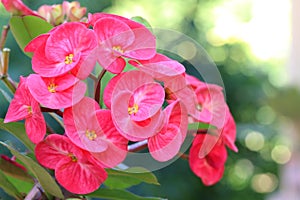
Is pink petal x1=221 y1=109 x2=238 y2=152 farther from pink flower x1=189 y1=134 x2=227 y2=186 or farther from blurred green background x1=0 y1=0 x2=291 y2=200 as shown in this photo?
blurred green background x1=0 y1=0 x2=291 y2=200

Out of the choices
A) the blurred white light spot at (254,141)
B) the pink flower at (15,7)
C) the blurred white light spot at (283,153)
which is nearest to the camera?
the pink flower at (15,7)

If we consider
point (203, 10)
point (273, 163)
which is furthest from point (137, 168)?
point (273, 163)

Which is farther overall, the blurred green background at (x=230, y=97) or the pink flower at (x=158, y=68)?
the blurred green background at (x=230, y=97)

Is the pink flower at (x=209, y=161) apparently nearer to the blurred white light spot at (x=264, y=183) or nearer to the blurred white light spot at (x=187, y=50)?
the blurred white light spot at (x=187, y=50)

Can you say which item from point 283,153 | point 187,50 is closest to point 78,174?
point 187,50

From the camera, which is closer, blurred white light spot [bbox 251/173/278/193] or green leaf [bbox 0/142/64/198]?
green leaf [bbox 0/142/64/198]

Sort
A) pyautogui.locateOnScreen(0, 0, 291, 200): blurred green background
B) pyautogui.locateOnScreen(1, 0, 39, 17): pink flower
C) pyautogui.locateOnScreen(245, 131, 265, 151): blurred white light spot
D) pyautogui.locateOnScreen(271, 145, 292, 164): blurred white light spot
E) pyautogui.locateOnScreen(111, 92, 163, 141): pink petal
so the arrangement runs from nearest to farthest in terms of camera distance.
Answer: pyautogui.locateOnScreen(111, 92, 163, 141): pink petal, pyautogui.locateOnScreen(1, 0, 39, 17): pink flower, pyautogui.locateOnScreen(0, 0, 291, 200): blurred green background, pyautogui.locateOnScreen(245, 131, 265, 151): blurred white light spot, pyautogui.locateOnScreen(271, 145, 292, 164): blurred white light spot

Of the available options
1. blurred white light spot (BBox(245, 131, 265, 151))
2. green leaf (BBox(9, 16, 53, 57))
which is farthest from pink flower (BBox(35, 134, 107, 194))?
blurred white light spot (BBox(245, 131, 265, 151))

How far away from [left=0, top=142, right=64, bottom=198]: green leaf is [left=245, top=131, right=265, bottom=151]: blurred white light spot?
4.53 ft

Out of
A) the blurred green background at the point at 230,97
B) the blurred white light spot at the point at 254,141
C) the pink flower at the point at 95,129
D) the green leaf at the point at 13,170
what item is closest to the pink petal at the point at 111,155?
the pink flower at the point at 95,129

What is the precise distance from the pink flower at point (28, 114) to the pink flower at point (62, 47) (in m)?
0.02

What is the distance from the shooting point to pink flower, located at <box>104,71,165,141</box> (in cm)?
37

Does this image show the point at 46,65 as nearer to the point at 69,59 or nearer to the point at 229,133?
the point at 69,59

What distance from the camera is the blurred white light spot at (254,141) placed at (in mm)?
1767
